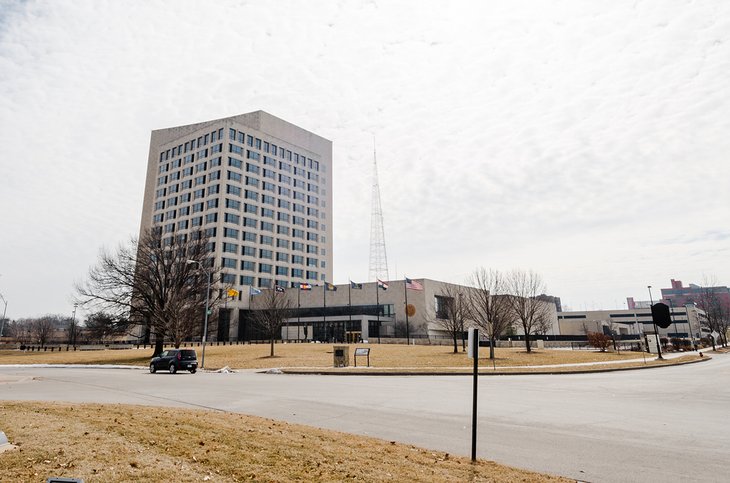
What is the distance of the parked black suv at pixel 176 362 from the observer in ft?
96.7

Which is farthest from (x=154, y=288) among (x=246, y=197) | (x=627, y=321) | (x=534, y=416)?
(x=627, y=321)

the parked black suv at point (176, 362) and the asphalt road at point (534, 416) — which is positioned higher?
the parked black suv at point (176, 362)

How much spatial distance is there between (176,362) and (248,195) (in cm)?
7456

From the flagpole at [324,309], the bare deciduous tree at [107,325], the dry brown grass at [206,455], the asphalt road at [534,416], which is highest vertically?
the flagpole at [324,309]

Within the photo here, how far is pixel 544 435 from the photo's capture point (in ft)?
30.8

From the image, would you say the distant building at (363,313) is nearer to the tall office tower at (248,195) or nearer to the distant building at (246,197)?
the tall office tower at (248,195)

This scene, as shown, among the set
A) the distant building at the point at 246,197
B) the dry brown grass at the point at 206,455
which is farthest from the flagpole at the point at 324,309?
the dry brown grass at the point at 206,455

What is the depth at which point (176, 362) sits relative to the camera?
2947 cm

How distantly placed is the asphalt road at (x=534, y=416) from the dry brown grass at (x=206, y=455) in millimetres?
1382

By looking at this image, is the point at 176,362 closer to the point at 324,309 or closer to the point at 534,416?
the point at 534,416

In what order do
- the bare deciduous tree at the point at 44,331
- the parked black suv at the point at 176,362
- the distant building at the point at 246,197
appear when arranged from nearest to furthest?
the parked black suv at the point at 176,362, the bare deciduous tree at the point at 44,331, the distant building at the point at 246,197

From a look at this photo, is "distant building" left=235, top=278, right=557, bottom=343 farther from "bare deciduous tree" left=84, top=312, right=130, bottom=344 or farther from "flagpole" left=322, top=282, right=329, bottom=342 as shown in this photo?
"bare deciduous tree" left=84, top=312, right=130, bottom=344

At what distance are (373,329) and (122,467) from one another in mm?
80769

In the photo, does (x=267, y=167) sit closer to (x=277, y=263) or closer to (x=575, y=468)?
(x=277, y=263)
